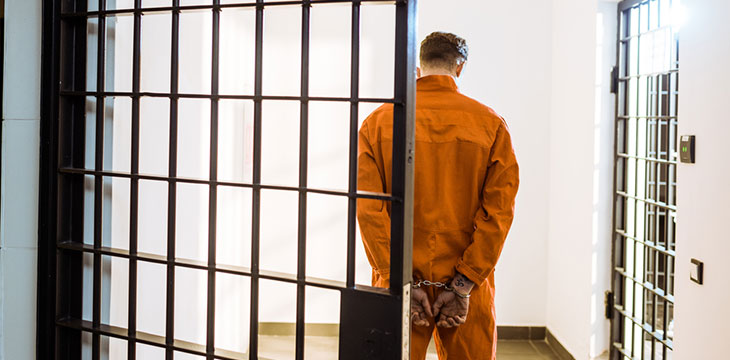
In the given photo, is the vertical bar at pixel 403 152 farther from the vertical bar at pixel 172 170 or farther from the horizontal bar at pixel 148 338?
the vertical bar at pixel 172 170

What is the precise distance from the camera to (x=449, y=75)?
191 centimetres

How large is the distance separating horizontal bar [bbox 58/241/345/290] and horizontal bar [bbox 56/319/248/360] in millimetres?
172

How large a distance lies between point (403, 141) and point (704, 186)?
152 centimetres

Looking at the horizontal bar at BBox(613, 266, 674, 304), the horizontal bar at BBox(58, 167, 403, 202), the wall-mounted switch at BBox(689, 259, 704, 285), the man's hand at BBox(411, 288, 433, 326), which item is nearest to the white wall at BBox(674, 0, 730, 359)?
the wall-mounted switch at BBox(689, 259, 704, 285)

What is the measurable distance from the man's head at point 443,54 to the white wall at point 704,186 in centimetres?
89

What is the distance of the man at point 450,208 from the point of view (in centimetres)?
178

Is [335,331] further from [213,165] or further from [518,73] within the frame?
[213,165]

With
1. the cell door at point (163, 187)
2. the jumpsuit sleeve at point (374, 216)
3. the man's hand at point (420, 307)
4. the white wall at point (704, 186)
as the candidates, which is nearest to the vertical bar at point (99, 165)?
the cell door at point (163, 187)

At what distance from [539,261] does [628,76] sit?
1.46 metres

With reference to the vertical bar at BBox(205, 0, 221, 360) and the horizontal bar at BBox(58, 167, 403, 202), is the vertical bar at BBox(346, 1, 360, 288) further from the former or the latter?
the vertical bar at BBox(205, 0, 221, 360)

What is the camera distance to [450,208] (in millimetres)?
1818

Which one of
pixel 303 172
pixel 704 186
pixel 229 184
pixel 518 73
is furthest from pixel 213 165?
pixel 518 73

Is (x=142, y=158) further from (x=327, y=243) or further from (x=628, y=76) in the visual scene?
(x=628, y=76)

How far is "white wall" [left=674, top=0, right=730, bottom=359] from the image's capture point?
1.88 m
